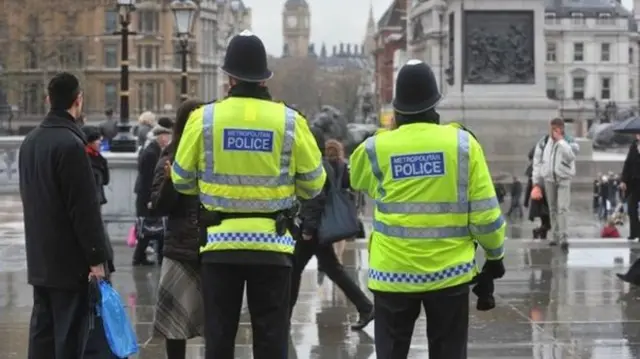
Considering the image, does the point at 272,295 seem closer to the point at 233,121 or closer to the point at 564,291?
the point at 233,121

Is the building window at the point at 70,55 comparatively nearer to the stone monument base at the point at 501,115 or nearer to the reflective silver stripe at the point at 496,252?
the stone monument base at the point at 501,115

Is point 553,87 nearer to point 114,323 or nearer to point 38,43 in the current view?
point 38,43

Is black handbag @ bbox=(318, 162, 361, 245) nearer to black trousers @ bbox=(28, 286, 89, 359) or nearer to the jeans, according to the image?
black trousers @ bbox=(28, 286, 89, 359)

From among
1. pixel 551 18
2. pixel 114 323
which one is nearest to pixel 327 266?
pixel 114 323

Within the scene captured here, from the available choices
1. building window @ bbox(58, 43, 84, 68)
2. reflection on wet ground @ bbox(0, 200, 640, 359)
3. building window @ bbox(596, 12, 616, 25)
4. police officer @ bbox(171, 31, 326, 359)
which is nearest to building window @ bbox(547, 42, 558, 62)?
building window @ bbox(596, 12, 616, 25)

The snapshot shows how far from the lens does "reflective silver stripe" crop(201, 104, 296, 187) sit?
7051mm

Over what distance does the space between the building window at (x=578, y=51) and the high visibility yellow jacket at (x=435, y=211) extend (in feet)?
404

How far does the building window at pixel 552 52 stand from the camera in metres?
128

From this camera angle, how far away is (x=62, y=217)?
24.0 ft

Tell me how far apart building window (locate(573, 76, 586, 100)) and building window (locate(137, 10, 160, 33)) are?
43.0 metres

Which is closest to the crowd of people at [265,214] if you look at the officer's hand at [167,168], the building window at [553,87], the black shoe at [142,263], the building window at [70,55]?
the officer's hand at [167,168]

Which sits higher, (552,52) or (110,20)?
(110,20)

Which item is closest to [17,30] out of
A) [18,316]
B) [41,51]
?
[41,51]

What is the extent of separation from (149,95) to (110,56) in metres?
5.85
